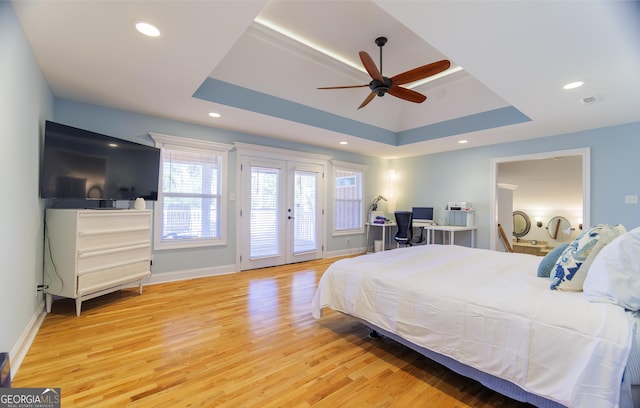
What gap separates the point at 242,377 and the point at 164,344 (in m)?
0.85

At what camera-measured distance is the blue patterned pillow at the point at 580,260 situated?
163cm

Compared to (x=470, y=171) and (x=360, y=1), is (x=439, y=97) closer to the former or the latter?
(x=470, y=171)

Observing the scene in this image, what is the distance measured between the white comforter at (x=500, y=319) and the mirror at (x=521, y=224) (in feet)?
20.3

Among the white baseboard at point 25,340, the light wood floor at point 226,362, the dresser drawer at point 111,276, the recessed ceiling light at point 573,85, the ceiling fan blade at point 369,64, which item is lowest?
the light wood floor at point 226,362

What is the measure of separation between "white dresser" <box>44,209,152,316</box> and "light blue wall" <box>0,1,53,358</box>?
11cm

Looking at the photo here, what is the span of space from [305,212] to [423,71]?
11.1ft

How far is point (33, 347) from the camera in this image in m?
2.09

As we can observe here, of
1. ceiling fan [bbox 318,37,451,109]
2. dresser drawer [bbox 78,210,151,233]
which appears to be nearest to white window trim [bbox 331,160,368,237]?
ceiling fan [bbox 318,37,451,109]

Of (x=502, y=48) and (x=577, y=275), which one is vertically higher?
(x=502, y=48)

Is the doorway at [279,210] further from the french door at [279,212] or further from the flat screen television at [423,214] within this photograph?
the flat screen television at [423,214]

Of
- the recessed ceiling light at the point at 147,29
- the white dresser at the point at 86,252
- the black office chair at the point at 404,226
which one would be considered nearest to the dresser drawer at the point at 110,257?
the white dresser at the point at 86,252

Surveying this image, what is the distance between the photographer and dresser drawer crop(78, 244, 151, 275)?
8.80ft

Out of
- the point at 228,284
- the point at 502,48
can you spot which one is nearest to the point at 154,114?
the point at 228,284

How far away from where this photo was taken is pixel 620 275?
1.36 meters
